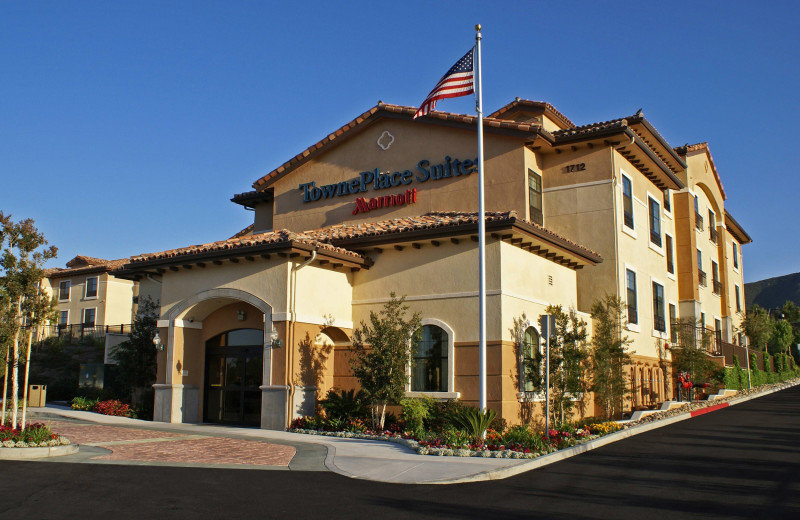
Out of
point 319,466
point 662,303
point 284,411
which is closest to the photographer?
point 319,466

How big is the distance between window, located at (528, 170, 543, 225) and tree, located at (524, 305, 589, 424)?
13.6 feet

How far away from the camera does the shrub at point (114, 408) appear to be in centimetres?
2245

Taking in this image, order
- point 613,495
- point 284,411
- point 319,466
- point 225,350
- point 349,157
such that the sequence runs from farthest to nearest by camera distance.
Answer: point 349,157 → point 225,350 → point 284,411 → point 319,466 → point 613,495

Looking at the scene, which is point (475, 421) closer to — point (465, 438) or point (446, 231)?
point (465, 438)

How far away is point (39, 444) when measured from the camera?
13234 mm

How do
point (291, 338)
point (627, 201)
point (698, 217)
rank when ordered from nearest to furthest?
point (291, 338), point (627, 201), point (698, 217)

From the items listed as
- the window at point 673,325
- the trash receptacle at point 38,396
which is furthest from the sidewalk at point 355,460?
the window at point 673,325

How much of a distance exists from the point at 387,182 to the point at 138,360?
10248 mm

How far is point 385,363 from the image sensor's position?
18.0 metres

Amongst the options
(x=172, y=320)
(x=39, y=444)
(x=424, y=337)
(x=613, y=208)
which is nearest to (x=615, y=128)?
(x=613, y=208)

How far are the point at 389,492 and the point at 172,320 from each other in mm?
12745

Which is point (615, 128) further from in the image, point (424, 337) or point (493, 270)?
point (424, 337)

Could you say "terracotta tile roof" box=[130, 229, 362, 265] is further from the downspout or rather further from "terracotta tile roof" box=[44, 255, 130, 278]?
"terracotta tile roof" box=[44, 255, 130, 278]

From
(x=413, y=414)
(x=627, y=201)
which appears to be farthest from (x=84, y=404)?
(x=627, y=201)
